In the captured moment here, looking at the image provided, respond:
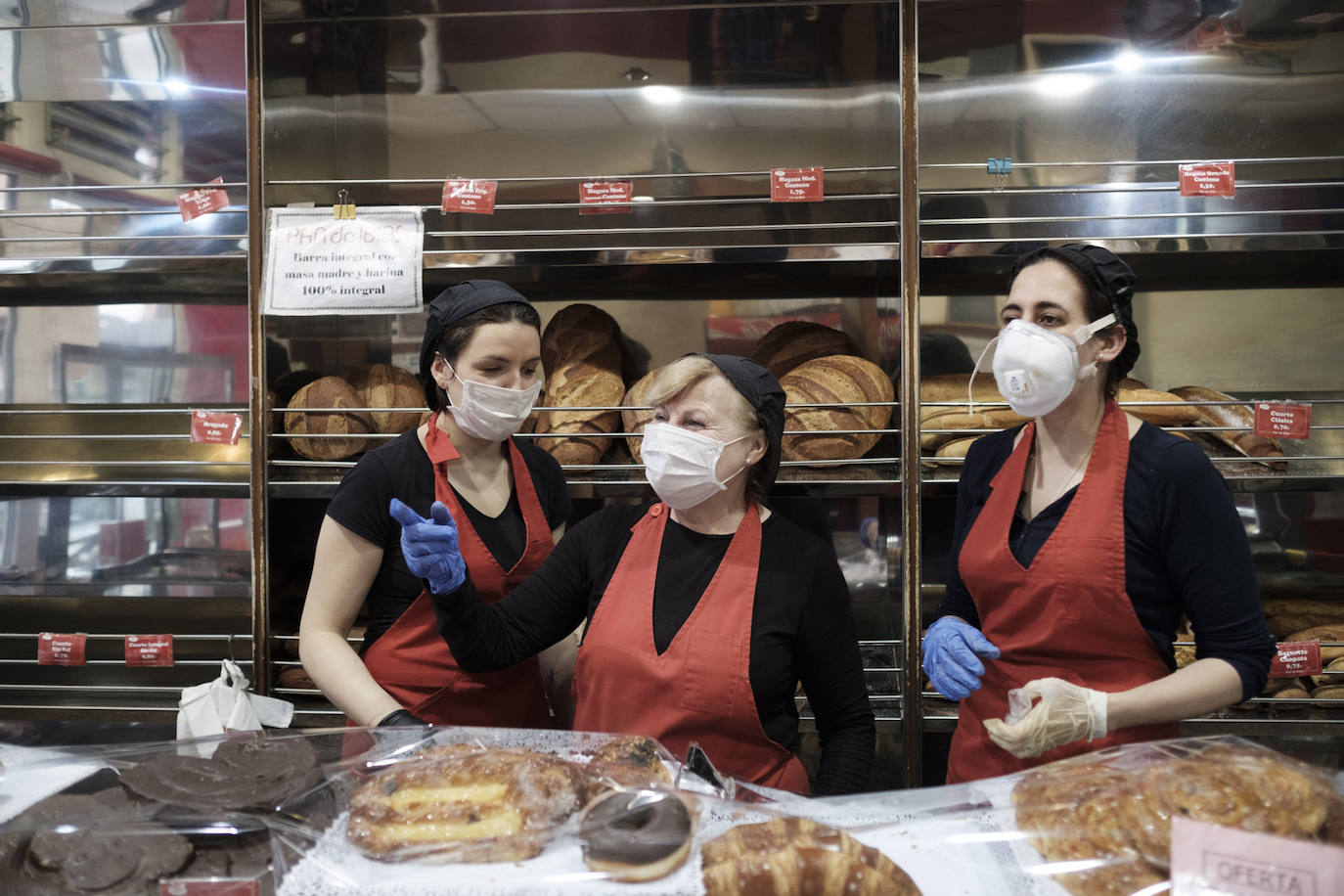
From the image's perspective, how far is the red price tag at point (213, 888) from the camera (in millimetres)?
890

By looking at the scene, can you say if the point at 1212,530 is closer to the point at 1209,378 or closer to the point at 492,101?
the point at 1209,378

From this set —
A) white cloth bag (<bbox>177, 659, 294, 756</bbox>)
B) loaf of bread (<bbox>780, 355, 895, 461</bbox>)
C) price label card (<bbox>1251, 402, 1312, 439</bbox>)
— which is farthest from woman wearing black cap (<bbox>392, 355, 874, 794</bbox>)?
price label card (<bbox>1251, 402, 1312, 439</bbox>)

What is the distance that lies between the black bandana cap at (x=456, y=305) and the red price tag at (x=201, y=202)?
968mm

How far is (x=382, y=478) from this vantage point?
184cm

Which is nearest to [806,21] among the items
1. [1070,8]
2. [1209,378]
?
[1070,8]

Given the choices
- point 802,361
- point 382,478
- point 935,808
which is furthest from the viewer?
point 802,361

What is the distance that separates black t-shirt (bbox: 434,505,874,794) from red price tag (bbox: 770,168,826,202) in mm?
978

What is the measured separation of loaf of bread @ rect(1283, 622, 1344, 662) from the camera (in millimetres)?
2342

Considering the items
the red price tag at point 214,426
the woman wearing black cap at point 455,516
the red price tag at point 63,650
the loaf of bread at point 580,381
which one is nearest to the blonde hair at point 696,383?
the woman wearing black cap at point 455,516

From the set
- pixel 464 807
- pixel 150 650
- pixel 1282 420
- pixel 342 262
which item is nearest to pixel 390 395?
pixel 342 262

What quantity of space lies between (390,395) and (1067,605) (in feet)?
5.84

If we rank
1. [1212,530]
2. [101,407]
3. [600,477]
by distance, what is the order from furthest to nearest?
[101,407]
[600,477]
[1212,530]

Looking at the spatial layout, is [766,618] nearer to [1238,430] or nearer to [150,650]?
[1238,430]

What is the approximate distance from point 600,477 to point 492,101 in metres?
1.26
